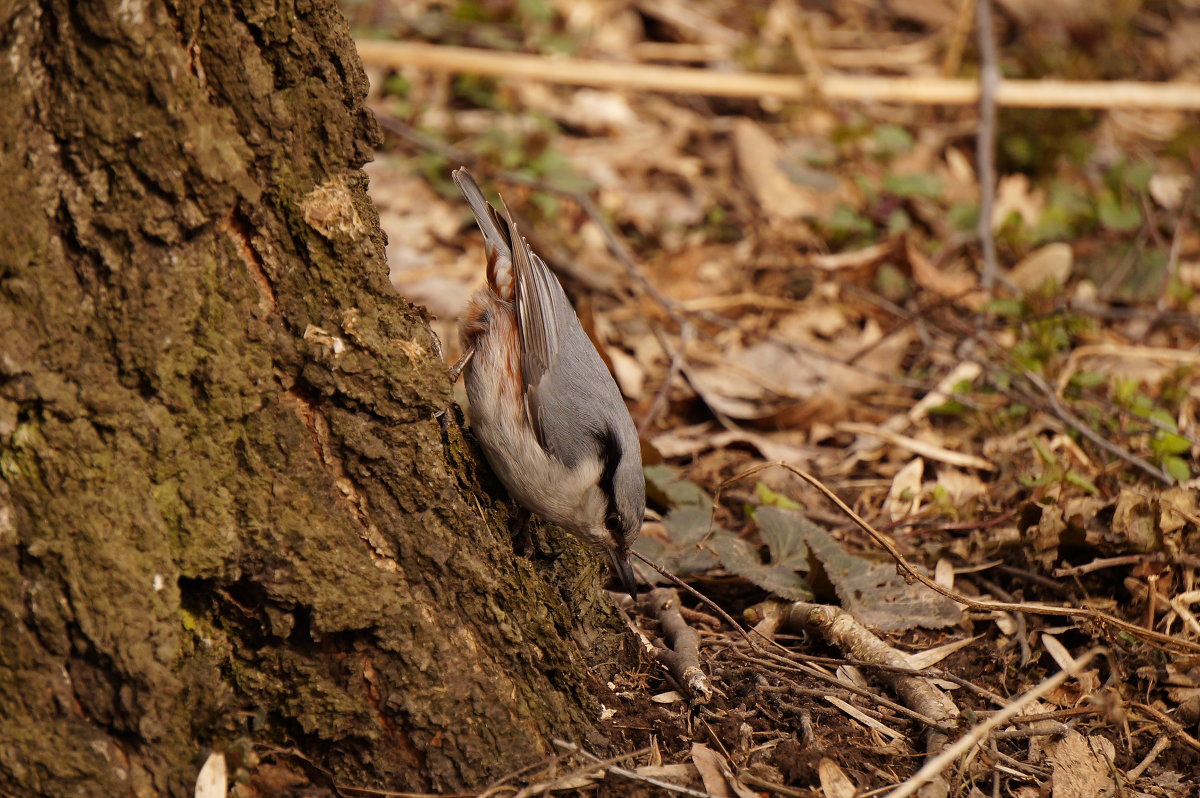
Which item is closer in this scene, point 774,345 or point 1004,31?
point 774,345

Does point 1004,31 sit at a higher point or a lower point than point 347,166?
lower

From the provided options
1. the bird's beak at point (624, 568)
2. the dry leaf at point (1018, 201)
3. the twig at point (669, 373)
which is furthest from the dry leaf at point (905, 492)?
the dry leaf at point (1018, 201)

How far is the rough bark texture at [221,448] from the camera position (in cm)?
183

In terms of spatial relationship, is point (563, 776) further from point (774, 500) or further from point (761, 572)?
point (774, 500)

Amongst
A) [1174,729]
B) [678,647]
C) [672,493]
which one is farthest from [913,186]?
[678,647]

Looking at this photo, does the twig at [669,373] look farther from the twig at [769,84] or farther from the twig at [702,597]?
the twig at [769,84]

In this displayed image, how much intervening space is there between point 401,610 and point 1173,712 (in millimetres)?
2177

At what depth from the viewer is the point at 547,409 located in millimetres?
3070

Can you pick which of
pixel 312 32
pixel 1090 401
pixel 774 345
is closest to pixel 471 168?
pixel 774 345

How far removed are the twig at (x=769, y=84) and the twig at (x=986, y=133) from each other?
71mm

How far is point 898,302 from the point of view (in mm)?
5500

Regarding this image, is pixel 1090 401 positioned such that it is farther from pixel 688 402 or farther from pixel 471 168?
pixel 471 168

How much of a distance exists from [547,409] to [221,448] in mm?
1188

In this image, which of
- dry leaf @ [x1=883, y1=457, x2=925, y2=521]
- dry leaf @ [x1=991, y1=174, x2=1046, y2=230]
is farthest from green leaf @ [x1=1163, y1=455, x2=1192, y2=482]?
dry leaf @ [x1=991, y1=174, x2=1046, y2=230]
